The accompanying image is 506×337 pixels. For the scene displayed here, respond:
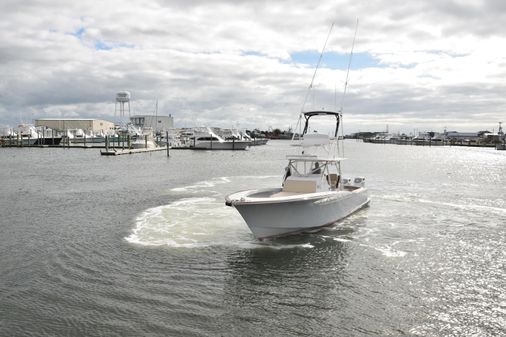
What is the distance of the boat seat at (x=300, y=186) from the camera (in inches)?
742

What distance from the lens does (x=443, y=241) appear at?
57.6 feet

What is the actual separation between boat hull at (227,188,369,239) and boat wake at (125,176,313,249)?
68cm

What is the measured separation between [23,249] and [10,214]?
7884 millimetres

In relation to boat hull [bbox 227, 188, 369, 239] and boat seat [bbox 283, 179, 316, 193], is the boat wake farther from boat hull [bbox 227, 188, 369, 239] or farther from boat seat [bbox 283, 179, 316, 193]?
boat seat [bbox 283, 179, 316, 193]

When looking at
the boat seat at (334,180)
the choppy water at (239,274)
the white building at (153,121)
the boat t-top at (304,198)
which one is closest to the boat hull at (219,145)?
the white building at (153,121)

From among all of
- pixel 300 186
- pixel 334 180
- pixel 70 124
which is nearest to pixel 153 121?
pixel 70 124

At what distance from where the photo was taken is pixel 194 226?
64.1 ft

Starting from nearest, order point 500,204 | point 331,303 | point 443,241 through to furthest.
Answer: point 331,303 → point 443,241 → point 500,204

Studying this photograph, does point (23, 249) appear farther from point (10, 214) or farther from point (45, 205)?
point (45, 205)

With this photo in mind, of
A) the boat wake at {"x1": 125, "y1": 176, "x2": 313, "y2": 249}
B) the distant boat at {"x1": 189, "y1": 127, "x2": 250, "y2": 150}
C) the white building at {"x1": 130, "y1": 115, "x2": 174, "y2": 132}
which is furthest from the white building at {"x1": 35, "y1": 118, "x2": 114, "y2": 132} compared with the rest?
the boat wake at {"x1": 125, "y1": 176, "x2": 313, "y2": 249}

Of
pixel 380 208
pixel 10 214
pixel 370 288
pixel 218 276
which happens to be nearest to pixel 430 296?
pixel 370 288

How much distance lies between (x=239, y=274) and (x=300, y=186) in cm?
668

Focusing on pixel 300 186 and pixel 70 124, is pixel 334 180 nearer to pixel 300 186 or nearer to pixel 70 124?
pixel 300 186

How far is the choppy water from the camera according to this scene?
1012cm
